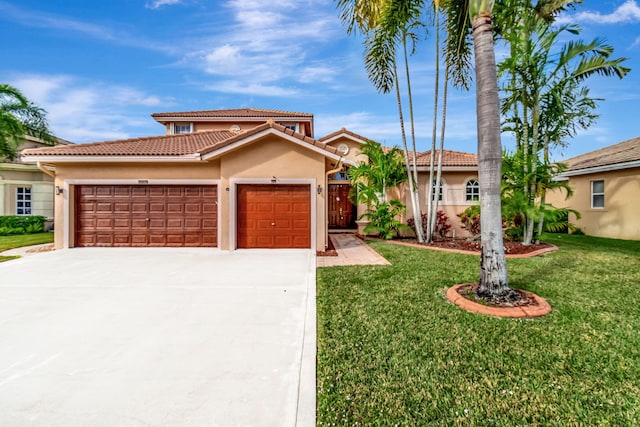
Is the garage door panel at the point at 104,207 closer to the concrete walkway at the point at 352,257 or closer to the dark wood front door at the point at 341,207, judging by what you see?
the concrete walkway at the point at 352,257

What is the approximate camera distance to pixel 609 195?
569 inches

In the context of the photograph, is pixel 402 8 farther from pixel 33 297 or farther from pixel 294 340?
pixel 33 297

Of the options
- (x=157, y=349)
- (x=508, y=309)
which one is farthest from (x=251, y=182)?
(x=508, y=309)

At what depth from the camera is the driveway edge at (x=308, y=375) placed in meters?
2.69

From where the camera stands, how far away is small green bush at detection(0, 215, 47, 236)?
16500mm

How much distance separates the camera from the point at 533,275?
7.27 m

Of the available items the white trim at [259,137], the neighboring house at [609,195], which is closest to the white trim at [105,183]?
the white trim at [259,137]

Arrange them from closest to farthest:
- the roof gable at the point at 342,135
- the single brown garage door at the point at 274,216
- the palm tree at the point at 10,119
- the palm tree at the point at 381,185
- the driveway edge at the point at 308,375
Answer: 1. the driveway edge at the point at 308,375
2. the single brown garage door at the point at 274,216
3. the palm tree at the point at 381,185
4. the palm tree at the point at 10,119
5. the roof gable at the point at 342,135

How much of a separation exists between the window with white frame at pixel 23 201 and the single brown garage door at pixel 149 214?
34.2ft

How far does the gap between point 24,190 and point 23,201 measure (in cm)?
66

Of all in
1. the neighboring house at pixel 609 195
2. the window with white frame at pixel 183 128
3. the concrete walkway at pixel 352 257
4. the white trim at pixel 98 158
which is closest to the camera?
the concrete walkway at pixel 352 257

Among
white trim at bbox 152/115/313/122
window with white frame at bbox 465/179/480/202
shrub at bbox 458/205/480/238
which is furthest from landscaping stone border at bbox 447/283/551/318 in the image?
white trim at bbox 152/115/313/122

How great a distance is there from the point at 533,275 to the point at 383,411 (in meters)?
6.47

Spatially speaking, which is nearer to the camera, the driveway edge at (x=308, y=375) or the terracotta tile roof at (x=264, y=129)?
the driveway edge at (x=308, y=375)
